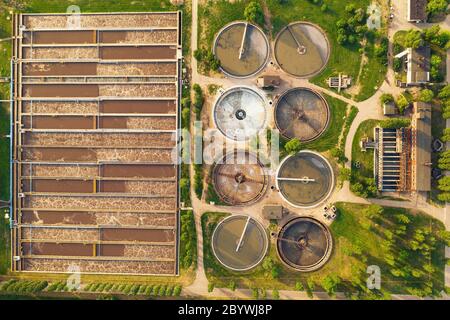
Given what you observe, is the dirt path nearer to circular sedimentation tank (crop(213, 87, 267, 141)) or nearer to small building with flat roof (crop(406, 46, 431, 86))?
circular sedimentation tank (crop(213, 87, 267, 141))

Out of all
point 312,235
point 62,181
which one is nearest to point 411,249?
point 312,235

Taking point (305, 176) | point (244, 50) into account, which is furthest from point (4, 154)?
point (305, 176)

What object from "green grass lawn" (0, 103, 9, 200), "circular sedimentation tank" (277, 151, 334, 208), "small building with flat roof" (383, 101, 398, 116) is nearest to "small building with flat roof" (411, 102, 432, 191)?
"small building with flat roof" (383, 101, 398, 116)

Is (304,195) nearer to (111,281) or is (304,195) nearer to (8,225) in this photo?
(111,281)

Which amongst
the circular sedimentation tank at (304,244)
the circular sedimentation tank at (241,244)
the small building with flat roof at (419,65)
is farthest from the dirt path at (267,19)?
the circular sedimentation tank at (304,244)

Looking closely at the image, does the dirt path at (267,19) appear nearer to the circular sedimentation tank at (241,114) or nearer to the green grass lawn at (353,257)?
the circular sedimentation tank at (241,114)
